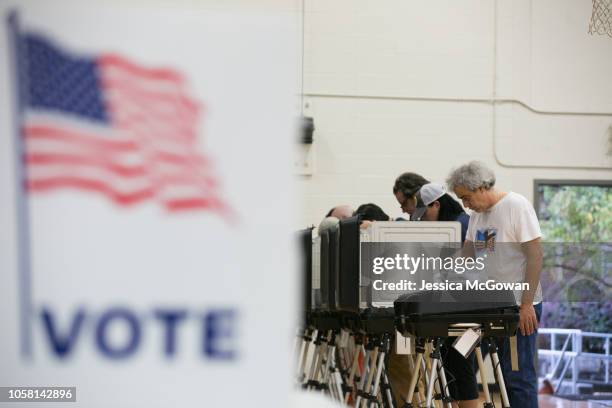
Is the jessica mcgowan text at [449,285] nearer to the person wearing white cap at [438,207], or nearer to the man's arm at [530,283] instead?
the man's arm at [530,283]

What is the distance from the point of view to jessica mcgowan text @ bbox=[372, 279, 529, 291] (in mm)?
3295

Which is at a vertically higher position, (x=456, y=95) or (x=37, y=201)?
(x=456, y=95)

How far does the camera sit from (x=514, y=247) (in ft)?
10.8

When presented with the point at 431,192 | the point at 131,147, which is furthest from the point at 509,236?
the point at 131,147

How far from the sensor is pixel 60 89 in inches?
17.6

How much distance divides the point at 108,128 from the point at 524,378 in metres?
2.96

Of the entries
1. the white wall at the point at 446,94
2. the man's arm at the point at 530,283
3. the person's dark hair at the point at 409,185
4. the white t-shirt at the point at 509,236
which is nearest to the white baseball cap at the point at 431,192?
the person's dark hair at the point at 409,185

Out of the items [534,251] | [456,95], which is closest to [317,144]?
[456,95]

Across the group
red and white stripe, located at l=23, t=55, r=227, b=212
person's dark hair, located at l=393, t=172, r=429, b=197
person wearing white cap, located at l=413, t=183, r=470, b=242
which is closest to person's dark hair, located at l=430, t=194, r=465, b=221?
person wearing white cap, located at l=413, t=183, r=470, b=242

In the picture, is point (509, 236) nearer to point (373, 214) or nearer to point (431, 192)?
point (431, 192)

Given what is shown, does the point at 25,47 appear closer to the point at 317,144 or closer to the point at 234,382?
the point at 234,382

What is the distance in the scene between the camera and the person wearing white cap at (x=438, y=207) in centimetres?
385

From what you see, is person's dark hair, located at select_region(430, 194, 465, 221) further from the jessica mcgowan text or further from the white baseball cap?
the jessica mcgowan text

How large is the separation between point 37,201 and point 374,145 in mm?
6192
